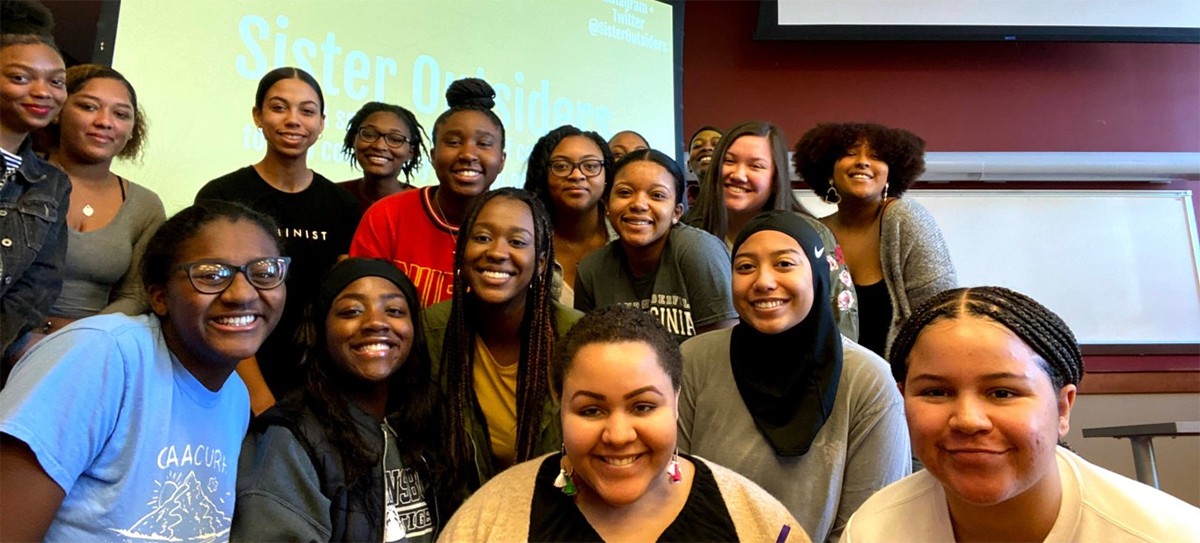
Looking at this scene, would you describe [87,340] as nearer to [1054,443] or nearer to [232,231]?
[232,231]

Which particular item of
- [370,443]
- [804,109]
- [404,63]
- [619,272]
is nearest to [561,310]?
[619,272]

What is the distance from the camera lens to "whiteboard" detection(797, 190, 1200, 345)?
5230mm

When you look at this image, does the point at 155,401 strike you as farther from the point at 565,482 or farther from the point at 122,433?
the point at 565,482

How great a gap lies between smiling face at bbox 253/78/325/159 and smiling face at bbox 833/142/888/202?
1.92m

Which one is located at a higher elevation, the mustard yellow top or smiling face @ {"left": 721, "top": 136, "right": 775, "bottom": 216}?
smiling face @ {"left": 721, "top": 136, "right": 775, "bottom": 216}

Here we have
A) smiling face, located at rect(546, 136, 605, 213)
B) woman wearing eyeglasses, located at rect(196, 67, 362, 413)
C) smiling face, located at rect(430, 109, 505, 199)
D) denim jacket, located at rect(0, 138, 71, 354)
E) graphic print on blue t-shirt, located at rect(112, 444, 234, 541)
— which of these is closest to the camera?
graphic print on blue t-shirt, located at rect(112, 444, 234, 541)

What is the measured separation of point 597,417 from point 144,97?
2.86 m

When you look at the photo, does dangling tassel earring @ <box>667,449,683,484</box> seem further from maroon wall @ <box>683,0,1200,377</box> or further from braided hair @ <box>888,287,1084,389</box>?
maroon wall @ <box>683,0,1200,377</box>

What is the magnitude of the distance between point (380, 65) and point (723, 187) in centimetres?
199

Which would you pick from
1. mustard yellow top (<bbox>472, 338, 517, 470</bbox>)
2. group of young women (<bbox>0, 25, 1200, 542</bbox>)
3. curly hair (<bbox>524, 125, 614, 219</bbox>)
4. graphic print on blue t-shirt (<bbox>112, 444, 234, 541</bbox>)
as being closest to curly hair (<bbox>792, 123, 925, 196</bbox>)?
group of young women (<bbox>0, 25, 1200, 542</bbox>)

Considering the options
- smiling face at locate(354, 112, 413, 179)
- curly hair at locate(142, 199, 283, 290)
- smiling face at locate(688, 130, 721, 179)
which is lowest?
curly hair at locate(142, 199, 283, 290)

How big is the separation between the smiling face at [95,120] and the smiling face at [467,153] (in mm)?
960

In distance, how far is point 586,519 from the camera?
1.70 m

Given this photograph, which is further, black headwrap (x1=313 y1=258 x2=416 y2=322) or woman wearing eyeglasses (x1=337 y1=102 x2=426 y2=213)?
woman wearing eyeglasses (x1=337 y1=102 x2=426 y2=213)
